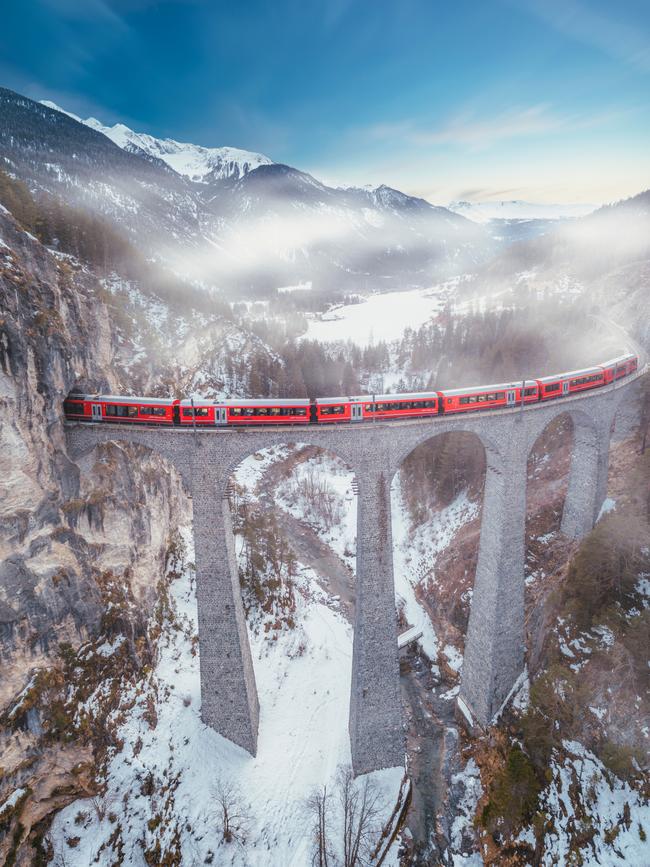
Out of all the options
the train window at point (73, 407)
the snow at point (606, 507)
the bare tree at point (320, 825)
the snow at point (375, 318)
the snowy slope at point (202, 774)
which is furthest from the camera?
the snow at point (375, 318)

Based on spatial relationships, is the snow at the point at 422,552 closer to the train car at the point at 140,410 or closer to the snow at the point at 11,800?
the snow at the point at 11,800

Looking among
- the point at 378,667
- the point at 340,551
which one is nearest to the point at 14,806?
the point at 378,667

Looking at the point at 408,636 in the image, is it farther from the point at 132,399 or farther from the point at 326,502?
the point at 132,399

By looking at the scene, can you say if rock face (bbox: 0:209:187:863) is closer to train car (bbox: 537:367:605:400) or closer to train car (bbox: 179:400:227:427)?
train car (bbox: 179:400:227:427)

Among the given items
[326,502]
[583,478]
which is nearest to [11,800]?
[583,478]

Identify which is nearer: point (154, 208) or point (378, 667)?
point (378, 667)

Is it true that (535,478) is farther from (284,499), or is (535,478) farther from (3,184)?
(3,184)

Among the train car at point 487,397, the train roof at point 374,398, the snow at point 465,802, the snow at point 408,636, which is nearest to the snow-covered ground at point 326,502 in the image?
the snow at point 408,636
